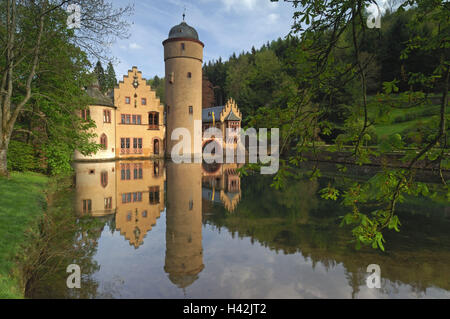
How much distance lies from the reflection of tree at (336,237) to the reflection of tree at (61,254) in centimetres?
399

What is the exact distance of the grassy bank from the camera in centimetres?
469

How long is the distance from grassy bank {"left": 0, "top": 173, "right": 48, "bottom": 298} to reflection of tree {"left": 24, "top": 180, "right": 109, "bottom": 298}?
354 millimetres

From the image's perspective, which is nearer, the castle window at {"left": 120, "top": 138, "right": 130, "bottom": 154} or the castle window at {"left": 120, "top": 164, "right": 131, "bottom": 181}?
the castle window at {"left": 120, "top": 164, "right": 131, "bottom": 181}

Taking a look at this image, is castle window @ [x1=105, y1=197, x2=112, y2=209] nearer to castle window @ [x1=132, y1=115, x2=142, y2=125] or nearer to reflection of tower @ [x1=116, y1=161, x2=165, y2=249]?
reflection of tower @ [x1=116, y1=161, x2=165, y2=249]

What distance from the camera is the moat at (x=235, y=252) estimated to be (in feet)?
17.5

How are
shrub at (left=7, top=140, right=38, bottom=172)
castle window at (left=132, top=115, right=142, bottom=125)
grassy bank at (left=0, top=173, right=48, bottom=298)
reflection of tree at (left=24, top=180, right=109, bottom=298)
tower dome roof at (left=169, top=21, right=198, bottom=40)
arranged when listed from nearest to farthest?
grassy bank at (left=0, top=173, right=48, bottom=298)
reflection of tree at (left=24, top=180, right=109, bottom=298)
shrub at (left=7, top=140, right=38, bottom=172)
tower dome roof at (left=169, top=21, right=198, bottom=40)
castle window at (left=132, top=115, right=142, bottom=125)

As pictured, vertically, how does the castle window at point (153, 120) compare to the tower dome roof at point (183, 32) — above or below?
below

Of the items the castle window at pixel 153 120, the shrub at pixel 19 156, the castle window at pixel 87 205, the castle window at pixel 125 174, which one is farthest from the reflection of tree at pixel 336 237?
the castle window at pixel 153 120

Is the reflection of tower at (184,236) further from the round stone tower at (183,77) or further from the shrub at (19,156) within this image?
the round stone tower at (183,77)

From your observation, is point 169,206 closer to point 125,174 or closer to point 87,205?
point 87,205

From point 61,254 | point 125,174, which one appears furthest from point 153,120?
point 61,254

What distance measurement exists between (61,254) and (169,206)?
5.49 m

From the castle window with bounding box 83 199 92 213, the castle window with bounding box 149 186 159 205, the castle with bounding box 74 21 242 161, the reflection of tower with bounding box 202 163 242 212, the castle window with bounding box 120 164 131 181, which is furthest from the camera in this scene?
the castle with bounding box 74 21 242 161

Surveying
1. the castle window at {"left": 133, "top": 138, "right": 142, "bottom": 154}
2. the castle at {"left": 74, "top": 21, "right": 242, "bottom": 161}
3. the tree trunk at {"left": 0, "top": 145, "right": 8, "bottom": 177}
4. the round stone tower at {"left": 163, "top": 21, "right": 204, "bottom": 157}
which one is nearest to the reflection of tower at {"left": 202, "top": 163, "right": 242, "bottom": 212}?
the tree trunk at {"left": 0, "top": 145, "right": 8, "bottom": 177}
